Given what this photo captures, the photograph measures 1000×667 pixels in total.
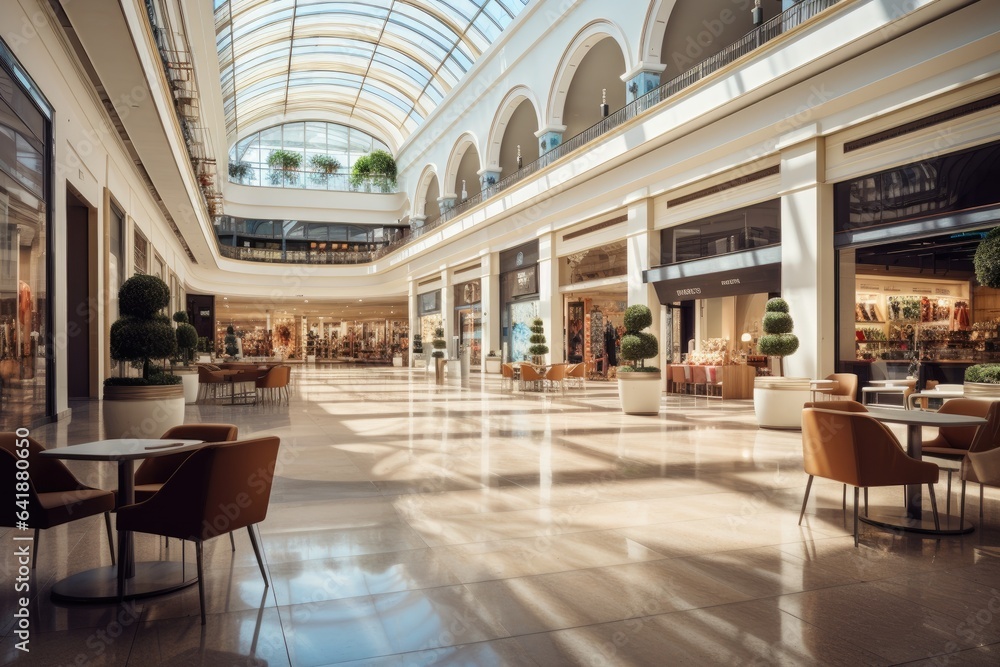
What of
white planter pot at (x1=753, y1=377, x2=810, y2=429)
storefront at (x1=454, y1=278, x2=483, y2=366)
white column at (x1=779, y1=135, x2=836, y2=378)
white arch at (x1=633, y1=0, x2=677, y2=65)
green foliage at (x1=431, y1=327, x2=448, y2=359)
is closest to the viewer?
white planter pot at (x1=753, y1=377, x2=810, y2=429)

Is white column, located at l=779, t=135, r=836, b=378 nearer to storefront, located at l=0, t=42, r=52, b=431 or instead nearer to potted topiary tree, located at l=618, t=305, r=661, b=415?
potted topiary tree, located at l=618, t=305, r=661, b=415

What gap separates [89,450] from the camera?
3156 millimetres

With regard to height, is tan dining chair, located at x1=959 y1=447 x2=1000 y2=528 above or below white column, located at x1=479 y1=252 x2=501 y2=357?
below

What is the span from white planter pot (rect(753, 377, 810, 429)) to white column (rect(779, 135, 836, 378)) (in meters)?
2.10

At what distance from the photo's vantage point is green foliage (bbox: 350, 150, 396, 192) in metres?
38.2

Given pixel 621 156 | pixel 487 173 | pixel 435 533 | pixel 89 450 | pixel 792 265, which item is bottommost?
pixel 435 533

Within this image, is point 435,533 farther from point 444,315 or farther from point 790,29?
point 444,315

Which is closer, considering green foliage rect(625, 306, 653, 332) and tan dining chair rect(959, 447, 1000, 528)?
tan dining chair rect(959, 447, 1000, 528)

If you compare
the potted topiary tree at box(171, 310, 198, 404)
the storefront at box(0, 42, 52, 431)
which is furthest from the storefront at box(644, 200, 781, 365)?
the storefront at box(0, 42, 52, 431)

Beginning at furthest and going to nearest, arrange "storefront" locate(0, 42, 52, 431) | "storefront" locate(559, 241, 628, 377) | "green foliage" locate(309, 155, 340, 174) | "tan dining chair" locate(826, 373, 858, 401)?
"green foliage" locate(309, 155, 340, 174)
"storefront" locate(559, 241, 628, 377)
"tan dining chair" locate(826, 373, 858, 401)
"storefront" locate(0, 42, 52, 431)

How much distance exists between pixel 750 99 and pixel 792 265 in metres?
2.80

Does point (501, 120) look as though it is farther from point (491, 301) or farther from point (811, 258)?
point (811, 258)

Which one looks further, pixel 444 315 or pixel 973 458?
pixel 444 315

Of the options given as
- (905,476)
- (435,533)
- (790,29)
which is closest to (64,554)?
(435,533)
